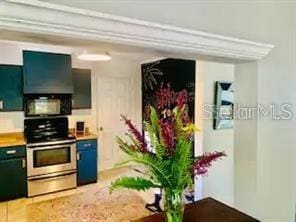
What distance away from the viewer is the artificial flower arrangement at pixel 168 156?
1.08m

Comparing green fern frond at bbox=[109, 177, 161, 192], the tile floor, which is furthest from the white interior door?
green fern frond at bbox=[109, 177, 161, 192]

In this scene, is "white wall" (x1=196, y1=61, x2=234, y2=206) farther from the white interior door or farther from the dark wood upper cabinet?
the white interior door

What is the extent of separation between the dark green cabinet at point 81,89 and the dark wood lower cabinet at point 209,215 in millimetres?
3762

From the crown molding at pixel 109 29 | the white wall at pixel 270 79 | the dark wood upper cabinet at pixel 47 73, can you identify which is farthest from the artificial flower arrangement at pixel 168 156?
the dark wood upper cabinet at pixel 47 73

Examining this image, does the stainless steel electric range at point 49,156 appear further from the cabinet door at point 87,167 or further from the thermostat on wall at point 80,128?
the thermostat on wall at point 80,128

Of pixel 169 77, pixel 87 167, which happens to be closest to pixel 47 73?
pixel 87 167

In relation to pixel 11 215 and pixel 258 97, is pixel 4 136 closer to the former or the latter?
pixel 11 215

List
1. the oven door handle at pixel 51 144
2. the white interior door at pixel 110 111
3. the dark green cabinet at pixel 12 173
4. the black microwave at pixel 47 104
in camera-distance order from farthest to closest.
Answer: the white interior door at pixel 110 111, the black microwave at pixel 47 104, the oven door handle at pixel 51 144, the dark green cabinet at pixel 12 173

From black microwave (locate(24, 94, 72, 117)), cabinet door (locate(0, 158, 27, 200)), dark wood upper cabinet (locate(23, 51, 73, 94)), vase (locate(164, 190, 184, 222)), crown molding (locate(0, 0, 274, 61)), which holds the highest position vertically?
dark wood upper cabinet (locate(23, 51, 73, 94))

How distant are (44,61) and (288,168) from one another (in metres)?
3.87

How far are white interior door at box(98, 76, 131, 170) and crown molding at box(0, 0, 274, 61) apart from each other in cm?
451

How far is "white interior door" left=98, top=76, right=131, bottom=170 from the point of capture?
18.8 ft

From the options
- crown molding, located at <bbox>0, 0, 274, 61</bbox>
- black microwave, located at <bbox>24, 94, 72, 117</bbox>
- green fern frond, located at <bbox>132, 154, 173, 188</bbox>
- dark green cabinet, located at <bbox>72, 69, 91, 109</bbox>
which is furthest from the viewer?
dark green cabinet, located at <bbox>72, 69, 91, 109</bbox>

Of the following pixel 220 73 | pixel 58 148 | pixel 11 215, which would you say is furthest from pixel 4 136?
pixel 220 73
